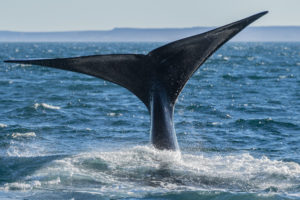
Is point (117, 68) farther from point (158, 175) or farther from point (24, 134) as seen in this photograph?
point (24, 134)

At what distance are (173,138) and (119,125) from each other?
6107 mm

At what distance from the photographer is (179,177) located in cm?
818

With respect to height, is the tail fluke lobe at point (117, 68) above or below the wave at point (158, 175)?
above

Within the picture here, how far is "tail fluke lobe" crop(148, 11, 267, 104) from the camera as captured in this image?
8.01m

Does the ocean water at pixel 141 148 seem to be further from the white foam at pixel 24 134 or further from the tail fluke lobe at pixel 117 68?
the tail fluke lobe at pixel 117 68

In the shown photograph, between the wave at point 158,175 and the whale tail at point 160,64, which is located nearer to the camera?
the wave at point 158,175

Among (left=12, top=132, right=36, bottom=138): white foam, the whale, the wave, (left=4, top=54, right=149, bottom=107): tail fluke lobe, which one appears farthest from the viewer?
(left=12, top=132, right=36, bottom=138): white foam

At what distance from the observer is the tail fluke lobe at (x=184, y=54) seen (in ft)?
26.3

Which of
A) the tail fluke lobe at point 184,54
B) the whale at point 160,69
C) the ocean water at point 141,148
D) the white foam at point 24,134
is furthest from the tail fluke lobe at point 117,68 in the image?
the white foam at point 24,134

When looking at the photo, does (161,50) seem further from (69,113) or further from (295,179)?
(69,113)

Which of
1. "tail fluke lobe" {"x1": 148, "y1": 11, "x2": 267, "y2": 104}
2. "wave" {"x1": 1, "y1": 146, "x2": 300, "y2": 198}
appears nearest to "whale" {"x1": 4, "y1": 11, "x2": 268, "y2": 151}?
"tail fluke lobe" {"x1": 148, "y1": 11, "x2": 267, "y2": 104}

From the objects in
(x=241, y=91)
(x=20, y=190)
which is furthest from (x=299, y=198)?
(x=241, y=91)

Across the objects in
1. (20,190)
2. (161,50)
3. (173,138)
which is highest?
(161,50)

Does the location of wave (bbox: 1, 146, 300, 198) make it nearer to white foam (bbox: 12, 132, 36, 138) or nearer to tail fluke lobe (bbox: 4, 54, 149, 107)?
tail fluke lobe (bbox: 4, 54, 149, 107)
